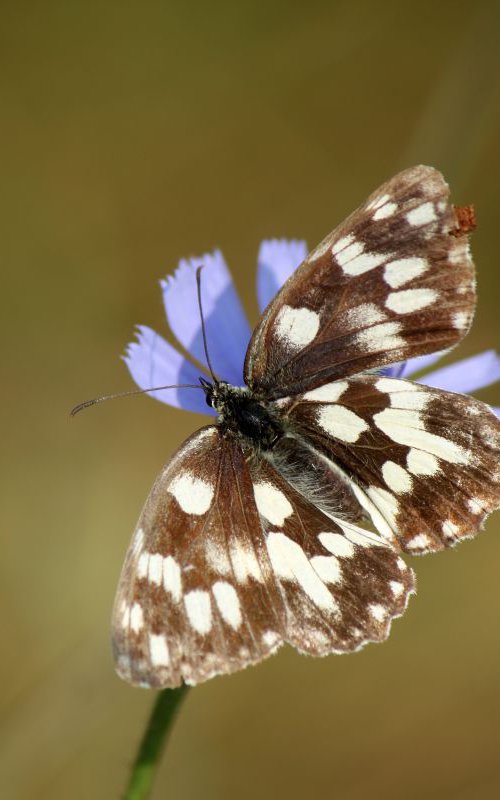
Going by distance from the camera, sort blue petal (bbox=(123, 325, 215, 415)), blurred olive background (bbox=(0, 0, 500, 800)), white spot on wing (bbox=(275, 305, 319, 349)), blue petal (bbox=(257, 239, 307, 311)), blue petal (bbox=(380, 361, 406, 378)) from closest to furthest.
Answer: white spot on wing (bbox=(275, 305, 319, 349)) < blue petal (bbox=(123, 325, 215, 415)) < blue petal (bbox=(380, 361, 406, 378)) < blue petal (bbox=(257, 239, 307, 311)) < blurred olive background (bbox=(0, 0, 500, 800))

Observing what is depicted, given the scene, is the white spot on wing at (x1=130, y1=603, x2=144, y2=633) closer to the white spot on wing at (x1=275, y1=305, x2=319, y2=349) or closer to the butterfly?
the butterfly

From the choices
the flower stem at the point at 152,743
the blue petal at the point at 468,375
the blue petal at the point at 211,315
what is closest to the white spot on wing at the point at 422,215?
the blue petal at the point at 468,375

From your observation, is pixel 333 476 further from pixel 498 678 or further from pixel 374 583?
pixel 498 678

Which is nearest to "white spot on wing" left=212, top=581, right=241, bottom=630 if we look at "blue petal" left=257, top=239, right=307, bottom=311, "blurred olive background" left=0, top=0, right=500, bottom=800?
"blue petal" left=257, top=239, right=307, bottom=311

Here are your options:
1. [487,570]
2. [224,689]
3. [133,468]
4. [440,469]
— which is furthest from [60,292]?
[440,469]

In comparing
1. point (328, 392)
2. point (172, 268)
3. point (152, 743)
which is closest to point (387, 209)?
point (328, 392)
